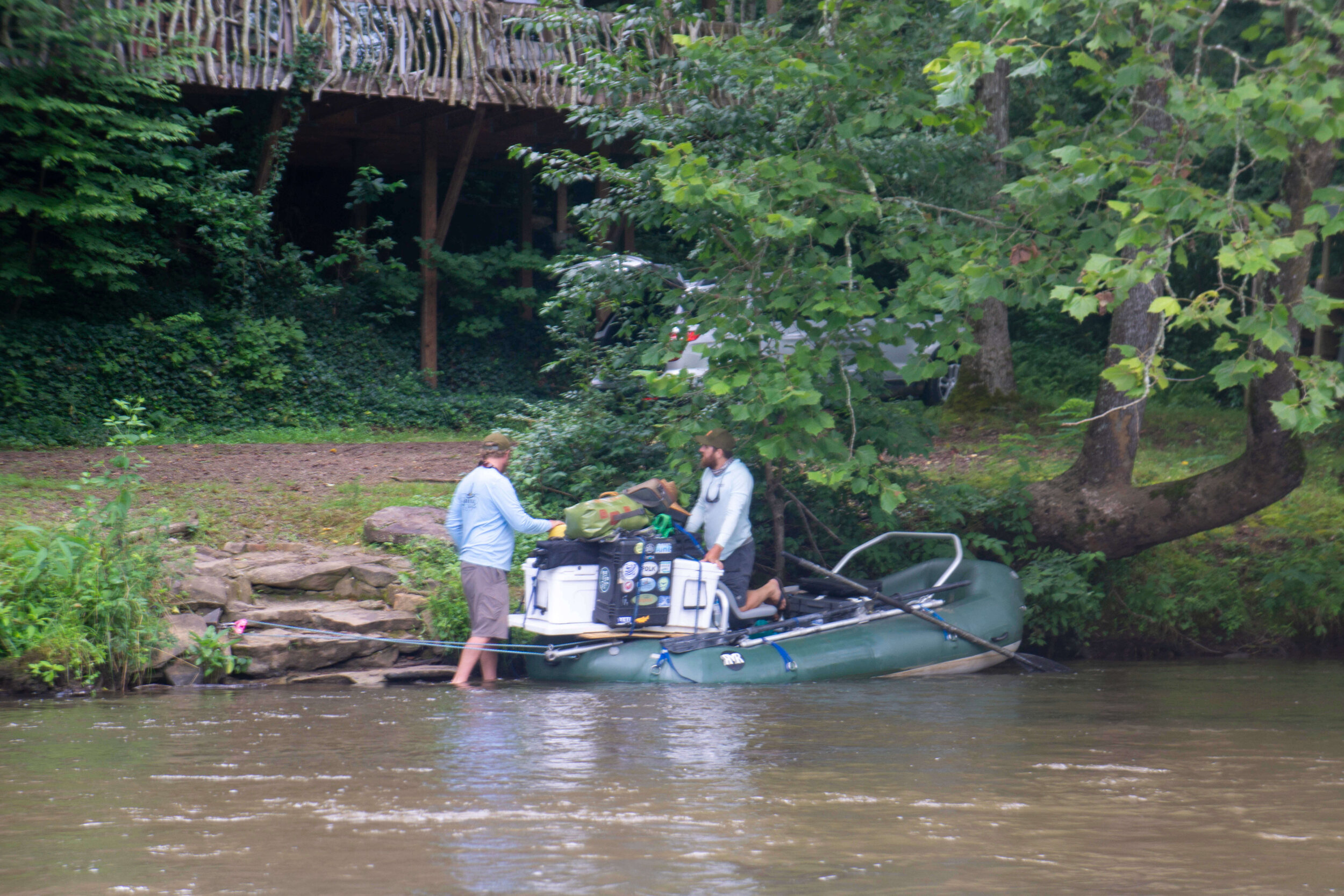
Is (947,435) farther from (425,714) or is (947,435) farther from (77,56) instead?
(77,56)

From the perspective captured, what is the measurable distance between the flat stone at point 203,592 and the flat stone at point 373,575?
3.27 feet

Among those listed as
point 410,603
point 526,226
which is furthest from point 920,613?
Answer: point 526,226

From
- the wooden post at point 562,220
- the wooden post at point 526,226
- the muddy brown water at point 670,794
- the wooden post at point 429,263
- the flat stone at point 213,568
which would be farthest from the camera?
the wooden post at point 526,226

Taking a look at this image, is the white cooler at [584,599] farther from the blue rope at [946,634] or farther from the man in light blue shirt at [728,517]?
the blue rope at [946,634]

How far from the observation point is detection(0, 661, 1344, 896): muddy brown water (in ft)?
13.5

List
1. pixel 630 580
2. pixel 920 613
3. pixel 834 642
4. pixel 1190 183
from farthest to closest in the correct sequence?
pixel 920 613, pixel 834 642, pixel 630 580, pixel 1190 183

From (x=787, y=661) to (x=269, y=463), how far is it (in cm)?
668

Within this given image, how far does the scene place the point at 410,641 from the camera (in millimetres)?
9023

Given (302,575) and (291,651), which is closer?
(291,651)

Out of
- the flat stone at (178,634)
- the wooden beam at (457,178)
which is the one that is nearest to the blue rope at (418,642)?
the flat stone at (178,634)

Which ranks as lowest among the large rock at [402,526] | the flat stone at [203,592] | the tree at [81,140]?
the flat stone at [203,592]

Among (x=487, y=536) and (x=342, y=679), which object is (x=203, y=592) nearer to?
(x=342, y=679)

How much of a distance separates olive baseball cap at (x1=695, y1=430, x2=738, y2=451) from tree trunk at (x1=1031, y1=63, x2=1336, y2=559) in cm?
291

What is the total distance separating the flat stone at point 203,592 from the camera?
8875mm
